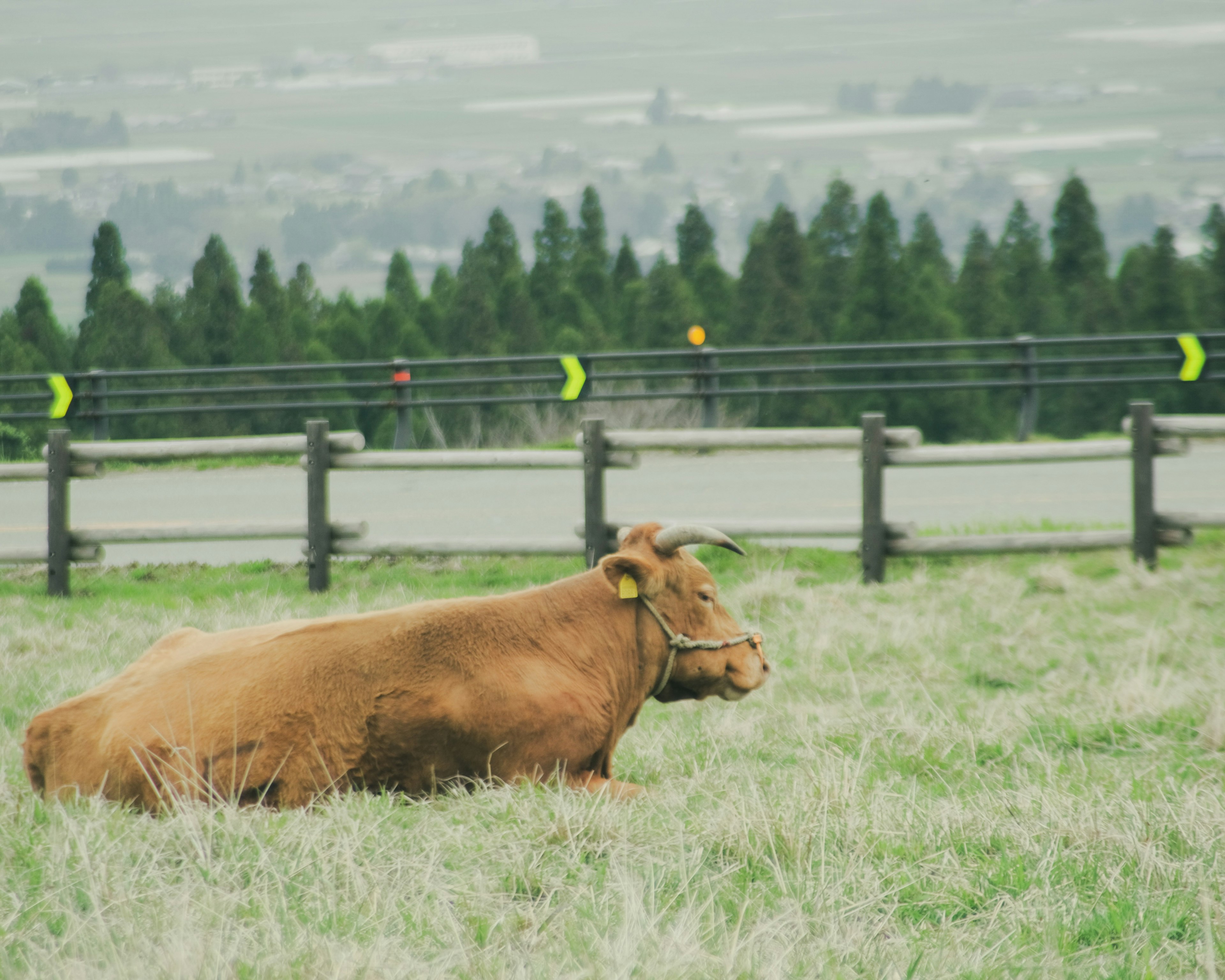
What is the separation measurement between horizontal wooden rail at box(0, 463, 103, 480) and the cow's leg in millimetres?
6369

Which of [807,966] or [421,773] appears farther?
[421,773]

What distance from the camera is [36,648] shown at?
695cm

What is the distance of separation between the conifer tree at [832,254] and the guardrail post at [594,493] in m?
25.7

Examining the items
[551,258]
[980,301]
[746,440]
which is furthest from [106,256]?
Answer: [746,440]

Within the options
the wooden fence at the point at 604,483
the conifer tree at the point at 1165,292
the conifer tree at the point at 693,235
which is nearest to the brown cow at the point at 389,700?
the wooden fence at the point at 604,483

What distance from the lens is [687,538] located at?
440 cm

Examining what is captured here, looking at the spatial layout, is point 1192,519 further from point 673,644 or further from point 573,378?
point 573,378

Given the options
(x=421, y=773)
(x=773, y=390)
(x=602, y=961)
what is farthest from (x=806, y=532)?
(x=773, y=390)

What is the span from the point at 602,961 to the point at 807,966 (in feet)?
1.39

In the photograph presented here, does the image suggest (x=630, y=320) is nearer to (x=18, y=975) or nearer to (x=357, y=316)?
(x=357, y=316)

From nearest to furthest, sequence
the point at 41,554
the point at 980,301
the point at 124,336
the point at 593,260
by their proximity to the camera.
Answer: the point at 41,554 < the point at 124,336 < the point at 980,301 < the point at 593,260

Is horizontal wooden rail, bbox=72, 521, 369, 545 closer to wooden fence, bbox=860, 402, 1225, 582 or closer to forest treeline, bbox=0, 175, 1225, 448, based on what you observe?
wooden fence, bbox=860, 402, 1225, 582

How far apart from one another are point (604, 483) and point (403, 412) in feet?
27.2

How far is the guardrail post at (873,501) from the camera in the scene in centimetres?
873
